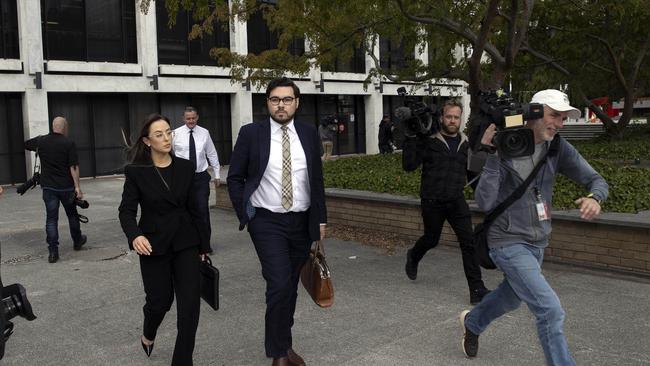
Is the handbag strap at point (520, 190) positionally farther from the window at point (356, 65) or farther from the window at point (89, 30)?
the window at point (356, 65)

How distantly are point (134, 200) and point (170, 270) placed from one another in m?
0.51

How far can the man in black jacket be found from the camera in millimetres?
5672

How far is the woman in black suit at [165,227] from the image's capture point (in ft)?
13.0

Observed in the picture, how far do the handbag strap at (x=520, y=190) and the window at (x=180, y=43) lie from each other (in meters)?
20.0

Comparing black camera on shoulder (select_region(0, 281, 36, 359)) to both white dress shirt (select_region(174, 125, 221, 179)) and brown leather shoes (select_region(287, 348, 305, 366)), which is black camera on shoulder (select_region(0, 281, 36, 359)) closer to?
brown leather shoes (select_region(287, 348, 305, 366))

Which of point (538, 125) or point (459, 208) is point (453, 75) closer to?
point (459, 208)

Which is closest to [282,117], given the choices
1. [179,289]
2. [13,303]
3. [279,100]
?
[279,100]

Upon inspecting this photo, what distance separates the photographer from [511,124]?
11.0 feet

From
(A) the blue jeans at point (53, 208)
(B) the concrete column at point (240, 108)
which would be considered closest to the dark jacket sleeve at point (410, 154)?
(A) the blue jeans at point (53, 208)

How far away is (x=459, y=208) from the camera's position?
230 inches

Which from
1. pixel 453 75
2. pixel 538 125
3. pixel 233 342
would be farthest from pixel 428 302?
pixel 453 75

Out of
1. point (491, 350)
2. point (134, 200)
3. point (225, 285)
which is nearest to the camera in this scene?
point (134, 200)

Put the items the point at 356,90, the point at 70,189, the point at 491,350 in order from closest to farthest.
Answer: the point at 491,350 < the point at 70,189 < the point at 356,90

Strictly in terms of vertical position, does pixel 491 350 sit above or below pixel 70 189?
below
